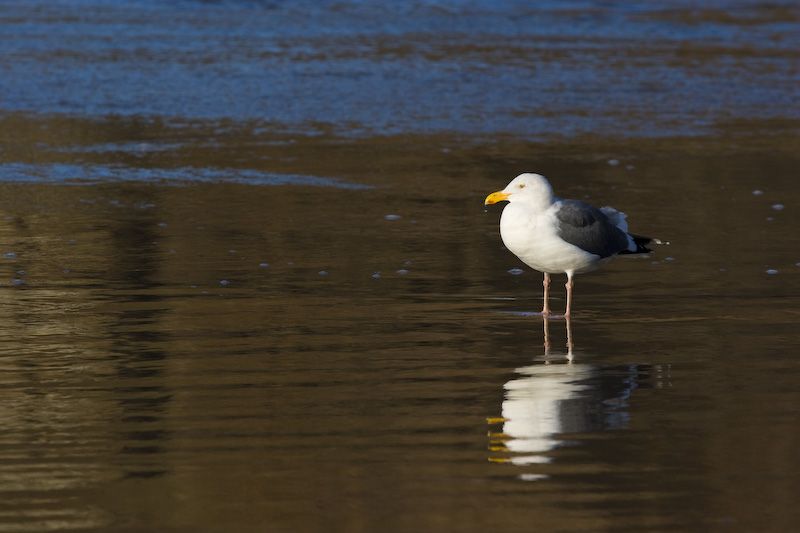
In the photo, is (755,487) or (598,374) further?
(598,374)

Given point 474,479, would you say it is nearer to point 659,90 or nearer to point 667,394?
point 667,394

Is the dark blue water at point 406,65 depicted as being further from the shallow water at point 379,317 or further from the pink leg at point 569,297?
the pink leg at point 569,297

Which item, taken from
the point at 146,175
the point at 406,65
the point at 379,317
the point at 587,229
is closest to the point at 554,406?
the point at 379,317

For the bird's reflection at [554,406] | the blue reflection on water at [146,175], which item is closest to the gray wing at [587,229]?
the bird's reflection at [554,406]

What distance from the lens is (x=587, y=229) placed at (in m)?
7.04

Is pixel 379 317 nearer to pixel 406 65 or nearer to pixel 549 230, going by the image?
pixel 549 230

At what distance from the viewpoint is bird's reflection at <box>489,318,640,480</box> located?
487 centimetres

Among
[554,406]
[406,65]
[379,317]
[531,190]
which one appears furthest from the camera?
[406,65]

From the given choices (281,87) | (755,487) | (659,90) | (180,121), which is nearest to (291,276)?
(755,487)

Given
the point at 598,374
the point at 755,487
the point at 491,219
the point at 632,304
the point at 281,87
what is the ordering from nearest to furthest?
the point at 755,487 < the point at 598,374 < the point at 632,304 < the point at 491,219 < the point at 281,87

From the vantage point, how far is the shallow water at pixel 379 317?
446 centimetres

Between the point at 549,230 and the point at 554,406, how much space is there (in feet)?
5.85

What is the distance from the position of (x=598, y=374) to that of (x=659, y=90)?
1072cm

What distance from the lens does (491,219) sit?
9820 mm
